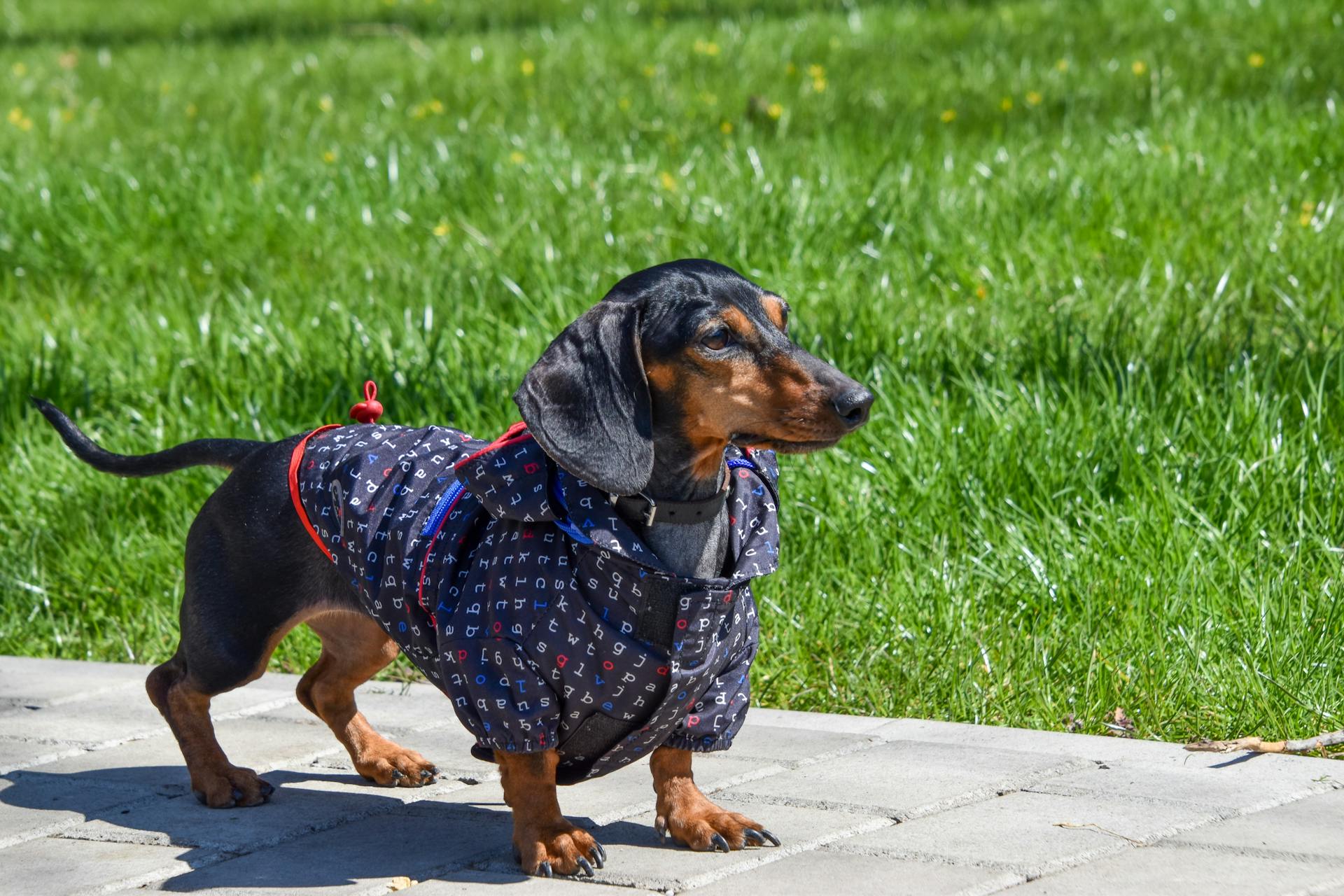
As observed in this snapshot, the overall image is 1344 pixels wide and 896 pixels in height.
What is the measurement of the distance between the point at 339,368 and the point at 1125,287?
2.52 m

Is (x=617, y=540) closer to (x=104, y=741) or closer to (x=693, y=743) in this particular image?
(x=693, y=743)

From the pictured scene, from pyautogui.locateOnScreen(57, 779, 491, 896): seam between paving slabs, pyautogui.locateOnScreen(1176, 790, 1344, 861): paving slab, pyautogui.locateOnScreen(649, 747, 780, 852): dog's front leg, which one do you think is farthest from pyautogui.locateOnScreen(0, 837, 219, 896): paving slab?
pyautogui.locateOnScreen(1176, 790, 1344, 861): paving slab

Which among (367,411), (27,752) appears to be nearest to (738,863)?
(367,411)

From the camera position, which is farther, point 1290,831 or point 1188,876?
point 1290,831

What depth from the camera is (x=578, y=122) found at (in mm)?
7574

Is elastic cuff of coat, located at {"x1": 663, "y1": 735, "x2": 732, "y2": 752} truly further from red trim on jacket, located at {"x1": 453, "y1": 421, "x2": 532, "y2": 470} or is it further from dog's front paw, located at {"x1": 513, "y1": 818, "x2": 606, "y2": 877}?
red trim on jacket, located at {"x1": 453, "y1": 421, "x2": 532, "y2": 470}

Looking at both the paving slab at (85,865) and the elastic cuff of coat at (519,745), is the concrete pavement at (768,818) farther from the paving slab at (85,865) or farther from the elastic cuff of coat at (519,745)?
the elastic cuff of coat at (519,745)

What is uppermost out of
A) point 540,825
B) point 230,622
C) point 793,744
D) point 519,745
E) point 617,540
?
point 617,540

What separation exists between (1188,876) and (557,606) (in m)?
1.04

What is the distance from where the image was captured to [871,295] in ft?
17.1

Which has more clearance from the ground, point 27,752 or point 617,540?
point 617,540

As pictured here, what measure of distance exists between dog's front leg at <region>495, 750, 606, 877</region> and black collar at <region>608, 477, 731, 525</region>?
42 cm

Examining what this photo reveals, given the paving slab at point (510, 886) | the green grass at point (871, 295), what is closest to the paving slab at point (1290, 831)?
the green grass at point (871, 295)

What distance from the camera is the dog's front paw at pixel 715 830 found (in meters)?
2.60
